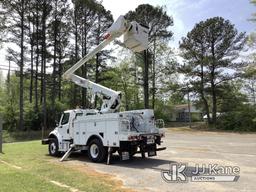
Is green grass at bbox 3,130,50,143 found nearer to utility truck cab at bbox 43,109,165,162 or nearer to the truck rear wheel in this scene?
the truck rear wheel

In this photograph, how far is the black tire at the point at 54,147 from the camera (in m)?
17.3

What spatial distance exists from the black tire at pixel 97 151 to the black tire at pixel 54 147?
2.41m

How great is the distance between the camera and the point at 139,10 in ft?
157

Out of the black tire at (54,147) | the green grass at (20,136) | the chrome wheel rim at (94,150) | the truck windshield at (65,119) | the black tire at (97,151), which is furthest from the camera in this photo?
the green grass at (20,136)

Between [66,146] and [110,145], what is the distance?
3206 mm

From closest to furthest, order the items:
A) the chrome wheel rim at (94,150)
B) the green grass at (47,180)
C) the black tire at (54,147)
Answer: the green grass at (47,180)
the chrome wheel rim at (94,150)
the black tire at (54,147)

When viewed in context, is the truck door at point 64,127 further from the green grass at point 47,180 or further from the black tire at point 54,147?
the green grass at point 47,180

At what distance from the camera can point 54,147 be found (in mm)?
17453

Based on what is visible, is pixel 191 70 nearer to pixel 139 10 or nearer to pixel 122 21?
pixel 139 10

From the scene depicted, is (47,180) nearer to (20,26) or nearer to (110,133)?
(110,133)

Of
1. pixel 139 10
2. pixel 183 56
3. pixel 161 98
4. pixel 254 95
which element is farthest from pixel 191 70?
pixel 254 95

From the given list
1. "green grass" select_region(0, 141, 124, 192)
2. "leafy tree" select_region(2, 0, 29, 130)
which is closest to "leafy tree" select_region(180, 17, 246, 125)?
"leafy tree" select_region(2, 0, 29, 130)

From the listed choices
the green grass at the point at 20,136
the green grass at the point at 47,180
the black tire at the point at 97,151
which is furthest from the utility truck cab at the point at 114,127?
the green grass at the point at 20,136

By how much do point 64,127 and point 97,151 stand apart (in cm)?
270
